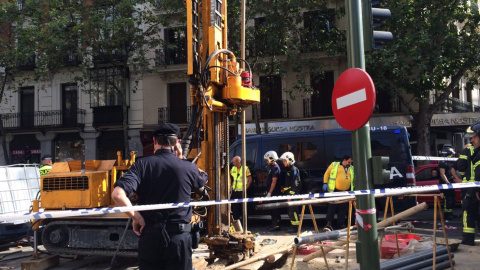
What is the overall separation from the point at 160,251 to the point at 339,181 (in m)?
6.71

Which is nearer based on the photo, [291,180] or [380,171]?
[380,171]

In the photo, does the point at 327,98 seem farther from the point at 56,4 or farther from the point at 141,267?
the point at 141,267

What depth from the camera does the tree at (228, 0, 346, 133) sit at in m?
19.2

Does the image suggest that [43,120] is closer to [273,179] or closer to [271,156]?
[271,156]

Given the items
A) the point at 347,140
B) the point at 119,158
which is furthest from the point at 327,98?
the point at 119,158

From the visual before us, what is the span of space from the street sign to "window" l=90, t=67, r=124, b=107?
20.6 metres

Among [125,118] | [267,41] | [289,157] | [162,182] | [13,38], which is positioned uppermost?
[13,38]

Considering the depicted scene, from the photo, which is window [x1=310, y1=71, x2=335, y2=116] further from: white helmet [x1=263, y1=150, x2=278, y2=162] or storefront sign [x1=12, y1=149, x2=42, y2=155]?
storefront sign [x1=12, y1=149, x2=42, y2=155]

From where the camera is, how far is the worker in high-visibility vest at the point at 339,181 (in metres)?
9.65

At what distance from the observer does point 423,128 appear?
19.8 meters

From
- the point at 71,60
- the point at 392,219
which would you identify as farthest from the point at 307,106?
the point at 392,219

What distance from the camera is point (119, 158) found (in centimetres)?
730

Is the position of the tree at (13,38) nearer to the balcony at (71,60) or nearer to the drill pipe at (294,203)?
the balcony at (71,60)

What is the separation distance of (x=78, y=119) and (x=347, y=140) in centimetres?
1988
